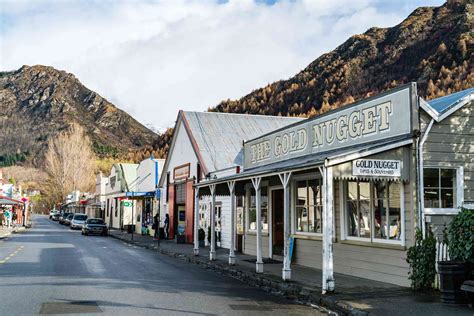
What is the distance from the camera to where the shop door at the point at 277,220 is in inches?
803

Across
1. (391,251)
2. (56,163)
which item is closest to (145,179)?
(391,251)

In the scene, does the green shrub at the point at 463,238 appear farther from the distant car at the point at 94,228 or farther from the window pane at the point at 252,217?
the distant car at the point at 94,228

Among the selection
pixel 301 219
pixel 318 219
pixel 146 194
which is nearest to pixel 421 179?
pixel 318 219

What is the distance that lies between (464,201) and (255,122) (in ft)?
78.8

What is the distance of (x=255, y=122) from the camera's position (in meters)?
36.6

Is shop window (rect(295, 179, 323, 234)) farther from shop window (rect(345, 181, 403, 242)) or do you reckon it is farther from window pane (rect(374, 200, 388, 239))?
window pane (rect(374, 200, 388, 239))

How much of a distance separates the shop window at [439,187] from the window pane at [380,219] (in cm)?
119

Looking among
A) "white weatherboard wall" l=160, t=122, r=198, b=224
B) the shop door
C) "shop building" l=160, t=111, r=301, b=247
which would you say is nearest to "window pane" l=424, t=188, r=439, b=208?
the shop door

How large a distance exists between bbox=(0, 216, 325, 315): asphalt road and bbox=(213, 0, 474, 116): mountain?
45.3 m

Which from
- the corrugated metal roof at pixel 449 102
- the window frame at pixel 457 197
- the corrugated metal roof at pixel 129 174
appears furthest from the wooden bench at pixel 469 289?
the corrugated metal roof at pixel 129 174

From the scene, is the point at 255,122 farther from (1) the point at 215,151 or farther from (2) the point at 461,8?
(2) the point at 461,8

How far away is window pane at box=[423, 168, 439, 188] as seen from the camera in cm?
1316

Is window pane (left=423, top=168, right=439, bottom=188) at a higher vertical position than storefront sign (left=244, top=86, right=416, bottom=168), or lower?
lower

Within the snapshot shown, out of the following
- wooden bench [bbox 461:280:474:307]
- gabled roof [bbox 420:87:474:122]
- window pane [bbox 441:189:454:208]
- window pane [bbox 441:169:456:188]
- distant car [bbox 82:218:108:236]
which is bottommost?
distant car [bbox 82:218:108:236]
